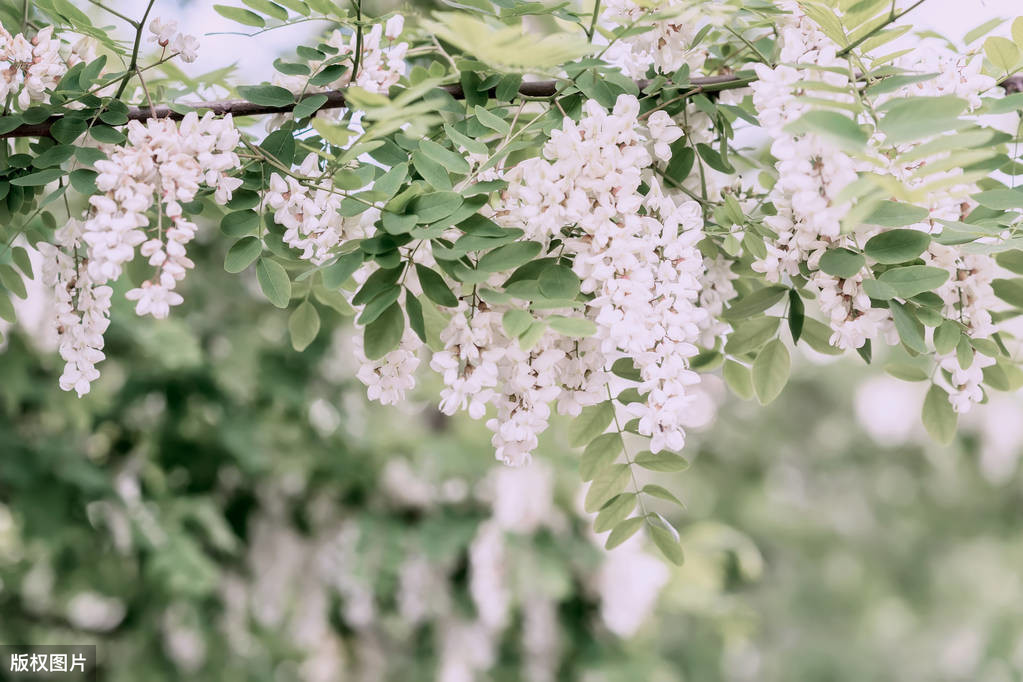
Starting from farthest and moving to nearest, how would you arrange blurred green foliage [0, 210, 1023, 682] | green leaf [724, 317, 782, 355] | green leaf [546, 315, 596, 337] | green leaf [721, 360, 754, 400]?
1. blurred green foliage [0, 210, 1023, 682]
2. green leaf [721, 360, 754, 400]
3. green leaf [724, 317, 782, 355]
4. green leaf [546, 315, 596, 337]

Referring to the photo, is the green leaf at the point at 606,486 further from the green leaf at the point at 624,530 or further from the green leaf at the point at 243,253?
the green leaf at the point at 243,253

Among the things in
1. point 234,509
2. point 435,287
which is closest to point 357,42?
point 435,287

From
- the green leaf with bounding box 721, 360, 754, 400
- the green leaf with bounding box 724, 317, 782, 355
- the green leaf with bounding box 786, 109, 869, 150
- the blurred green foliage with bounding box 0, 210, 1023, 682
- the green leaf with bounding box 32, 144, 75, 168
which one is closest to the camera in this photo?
the green leaf with bounding box 786, 109, 869, 150

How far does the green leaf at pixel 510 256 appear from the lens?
25.1 inches

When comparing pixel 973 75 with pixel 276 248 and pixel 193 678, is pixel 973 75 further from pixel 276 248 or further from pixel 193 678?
pixel 193 678

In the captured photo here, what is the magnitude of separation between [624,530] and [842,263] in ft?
0.98

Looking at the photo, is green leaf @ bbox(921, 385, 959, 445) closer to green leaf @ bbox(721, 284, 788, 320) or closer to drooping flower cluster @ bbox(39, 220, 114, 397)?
green leaf @ bbox(721, 284, 788, 320)

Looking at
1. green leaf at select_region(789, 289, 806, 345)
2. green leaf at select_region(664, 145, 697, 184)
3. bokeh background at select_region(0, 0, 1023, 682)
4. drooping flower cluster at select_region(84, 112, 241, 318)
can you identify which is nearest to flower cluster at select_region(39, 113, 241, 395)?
drooping flower cluster at select_region(84, 112, 241, 318)

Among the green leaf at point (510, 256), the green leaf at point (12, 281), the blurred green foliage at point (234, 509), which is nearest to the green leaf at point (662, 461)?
the green leaf at point (510, 256)

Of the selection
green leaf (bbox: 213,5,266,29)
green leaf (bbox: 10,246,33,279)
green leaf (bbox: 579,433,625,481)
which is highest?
green leaf (bbox: 213,5,266,29)

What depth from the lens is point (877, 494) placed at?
5.46 meters

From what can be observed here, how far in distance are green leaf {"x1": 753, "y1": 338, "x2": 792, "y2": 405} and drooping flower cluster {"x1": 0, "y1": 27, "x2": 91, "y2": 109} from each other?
0.64 m

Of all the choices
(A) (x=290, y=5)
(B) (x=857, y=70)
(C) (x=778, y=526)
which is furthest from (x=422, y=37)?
(C) (x=778, y=526)

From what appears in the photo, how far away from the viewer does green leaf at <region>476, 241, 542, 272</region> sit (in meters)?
0.64
